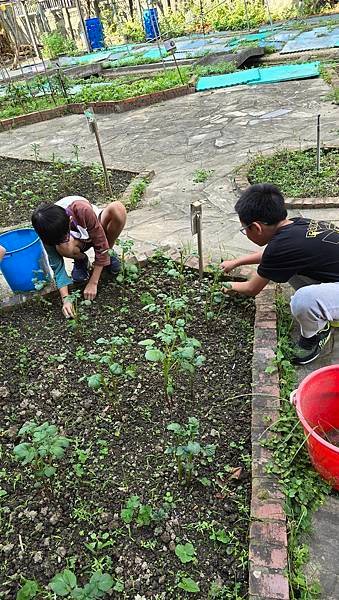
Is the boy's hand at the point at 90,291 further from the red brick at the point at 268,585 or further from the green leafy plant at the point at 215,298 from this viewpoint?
the red brick at the point at 268,585

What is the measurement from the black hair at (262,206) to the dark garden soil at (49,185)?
2.71m

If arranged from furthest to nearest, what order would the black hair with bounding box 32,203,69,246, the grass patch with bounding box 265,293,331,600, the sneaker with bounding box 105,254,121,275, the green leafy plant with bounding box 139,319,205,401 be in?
the sneaker with bounding box 105,254,121,275, the black hair with bounding box 32,203,69,246, the green leafy plant with bounding box 139,319,205,401, the grass patch with bounding box 265,293,331,600

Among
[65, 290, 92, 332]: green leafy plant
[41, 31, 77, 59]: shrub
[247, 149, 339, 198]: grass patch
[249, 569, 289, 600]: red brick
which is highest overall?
[41, 31, 77, 59]: shrub

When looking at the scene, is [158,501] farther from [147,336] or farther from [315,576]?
[147,336]

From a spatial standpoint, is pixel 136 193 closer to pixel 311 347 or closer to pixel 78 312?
pixel 78 312

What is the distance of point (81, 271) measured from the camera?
3561 millimetres

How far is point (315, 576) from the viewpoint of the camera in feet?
5.81

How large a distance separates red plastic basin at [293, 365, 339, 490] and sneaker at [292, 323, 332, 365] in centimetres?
41

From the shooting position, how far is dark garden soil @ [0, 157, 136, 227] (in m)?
5.11

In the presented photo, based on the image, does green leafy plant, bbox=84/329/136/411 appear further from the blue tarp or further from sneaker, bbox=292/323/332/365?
the blue tarp

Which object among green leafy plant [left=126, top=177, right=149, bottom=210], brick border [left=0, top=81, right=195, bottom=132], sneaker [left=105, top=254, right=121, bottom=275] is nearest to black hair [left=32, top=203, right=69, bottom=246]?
sneaker [left=105, top=254, right=121, bottom=275]

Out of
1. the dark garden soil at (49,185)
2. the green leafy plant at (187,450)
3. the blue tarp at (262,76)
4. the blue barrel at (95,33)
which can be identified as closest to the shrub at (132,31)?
the blue barrel at (95,33)

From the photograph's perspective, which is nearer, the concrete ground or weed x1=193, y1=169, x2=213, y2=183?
the concrete ground

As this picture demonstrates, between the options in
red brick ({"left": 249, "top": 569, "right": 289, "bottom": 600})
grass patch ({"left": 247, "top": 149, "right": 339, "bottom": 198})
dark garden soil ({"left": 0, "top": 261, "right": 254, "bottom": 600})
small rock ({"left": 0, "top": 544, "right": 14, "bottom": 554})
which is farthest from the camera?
grass patch ({"left": 247, "top": 149, "right": 339, "bottom": 198})
